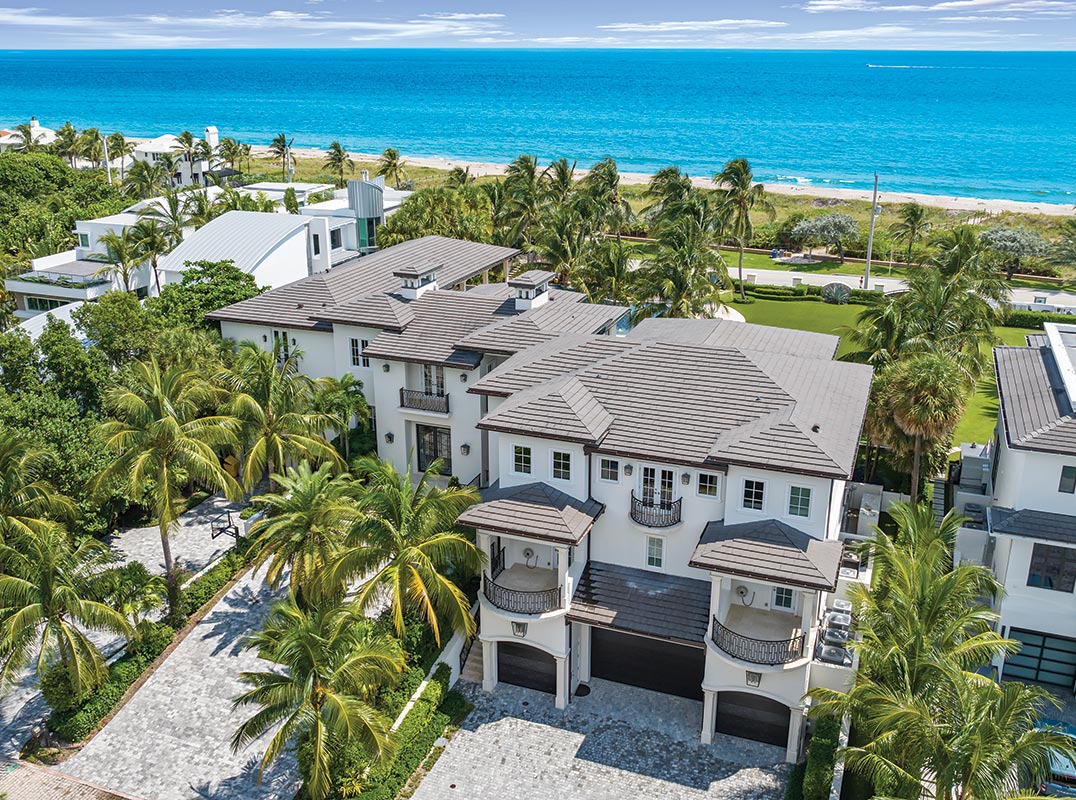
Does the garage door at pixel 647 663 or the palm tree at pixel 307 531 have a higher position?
the palm tree at pixel 307 531

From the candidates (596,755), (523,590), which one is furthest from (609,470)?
(596,755)

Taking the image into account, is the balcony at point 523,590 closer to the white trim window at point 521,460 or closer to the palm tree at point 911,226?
the white trim window at point 521,460

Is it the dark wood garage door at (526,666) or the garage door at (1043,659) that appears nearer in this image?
the garage door at (1043,659)

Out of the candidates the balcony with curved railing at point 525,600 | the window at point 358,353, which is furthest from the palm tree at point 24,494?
the balcony with curved railing at point 525,600

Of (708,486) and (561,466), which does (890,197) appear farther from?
(561,466)

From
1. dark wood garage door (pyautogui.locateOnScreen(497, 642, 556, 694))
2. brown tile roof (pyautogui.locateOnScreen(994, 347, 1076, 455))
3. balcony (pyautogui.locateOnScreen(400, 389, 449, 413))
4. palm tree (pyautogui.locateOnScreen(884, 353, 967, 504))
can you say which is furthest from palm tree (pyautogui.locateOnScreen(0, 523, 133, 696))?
brown tile roof (pyautogui.locateOnScreen(994, 347, 1076, 455))

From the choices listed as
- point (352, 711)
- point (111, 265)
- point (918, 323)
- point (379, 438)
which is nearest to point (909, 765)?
point (352, 711)
